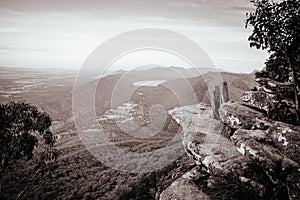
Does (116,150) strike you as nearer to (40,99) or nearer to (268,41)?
(268,41)

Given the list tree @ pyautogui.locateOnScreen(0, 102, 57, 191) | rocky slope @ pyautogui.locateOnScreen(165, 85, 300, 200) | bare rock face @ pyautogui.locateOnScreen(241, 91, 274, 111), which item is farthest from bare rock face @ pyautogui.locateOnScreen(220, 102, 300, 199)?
tree @ pyautogui.locateOnScreen(0, 102, 57, 191)

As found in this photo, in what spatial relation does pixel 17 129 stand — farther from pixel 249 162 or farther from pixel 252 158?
pixel 252 158

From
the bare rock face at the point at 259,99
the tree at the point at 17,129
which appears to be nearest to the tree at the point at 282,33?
the bare rock face at the point at 259,99

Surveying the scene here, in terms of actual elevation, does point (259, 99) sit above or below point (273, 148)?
above

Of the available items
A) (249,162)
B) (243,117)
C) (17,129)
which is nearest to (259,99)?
(243,117)

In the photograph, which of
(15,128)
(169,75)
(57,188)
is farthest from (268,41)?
(169,75)

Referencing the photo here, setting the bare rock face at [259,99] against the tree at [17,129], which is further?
the tree at [17,129]

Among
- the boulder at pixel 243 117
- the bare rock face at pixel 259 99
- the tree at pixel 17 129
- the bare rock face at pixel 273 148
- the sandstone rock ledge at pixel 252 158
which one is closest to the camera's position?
the bare rock face at pixel 273 148

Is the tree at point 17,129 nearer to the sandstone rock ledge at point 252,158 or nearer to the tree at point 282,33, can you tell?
the sandstone rock ledge at point 252,158

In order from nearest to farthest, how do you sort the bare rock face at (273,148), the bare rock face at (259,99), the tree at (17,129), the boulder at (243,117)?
the bare rock face at (273,148)
the boulder at (243,117)
the bare rock face at (259,99)
the tree at (17,129)

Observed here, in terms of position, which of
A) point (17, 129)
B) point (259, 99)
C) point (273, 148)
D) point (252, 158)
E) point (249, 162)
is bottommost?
point (249, 162)

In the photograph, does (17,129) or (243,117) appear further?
(17,129)
